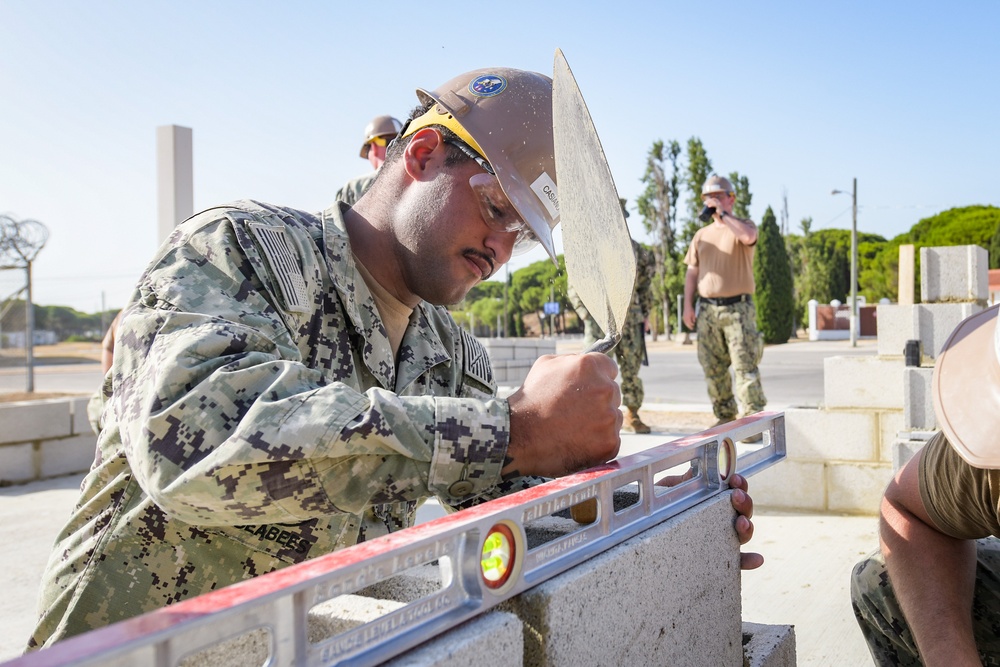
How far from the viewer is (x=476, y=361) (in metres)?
2.05

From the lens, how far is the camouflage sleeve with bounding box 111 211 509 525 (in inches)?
39.2

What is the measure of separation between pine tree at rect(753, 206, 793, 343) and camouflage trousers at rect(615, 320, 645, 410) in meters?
27.3

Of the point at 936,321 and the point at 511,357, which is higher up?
the point at 936,321

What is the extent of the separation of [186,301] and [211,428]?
0.78ft

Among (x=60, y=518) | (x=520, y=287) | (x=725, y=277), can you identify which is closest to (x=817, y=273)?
(x=520, y=287)

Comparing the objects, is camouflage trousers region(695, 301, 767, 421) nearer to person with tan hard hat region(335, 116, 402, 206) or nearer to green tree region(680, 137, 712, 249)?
person with tan hard hat region(335, 116, 402, 206)

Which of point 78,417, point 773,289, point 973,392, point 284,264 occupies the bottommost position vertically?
point 78,417

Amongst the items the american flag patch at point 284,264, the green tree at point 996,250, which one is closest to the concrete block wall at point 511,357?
the american flag patch at point 284,264

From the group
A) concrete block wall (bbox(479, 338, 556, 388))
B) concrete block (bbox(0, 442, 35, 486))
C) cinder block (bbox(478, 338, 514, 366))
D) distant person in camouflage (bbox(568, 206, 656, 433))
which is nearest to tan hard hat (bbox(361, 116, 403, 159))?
distant person in camouflage (bbox(568, 206, 656, 433))

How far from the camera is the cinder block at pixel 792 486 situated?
15.1ft

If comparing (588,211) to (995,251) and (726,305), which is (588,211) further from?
(995,251)

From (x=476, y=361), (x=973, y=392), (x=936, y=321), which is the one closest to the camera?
(x=973, y=392)

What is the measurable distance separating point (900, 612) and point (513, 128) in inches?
56.9

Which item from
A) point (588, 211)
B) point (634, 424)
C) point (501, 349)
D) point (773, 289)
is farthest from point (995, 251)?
point (588, 211)
